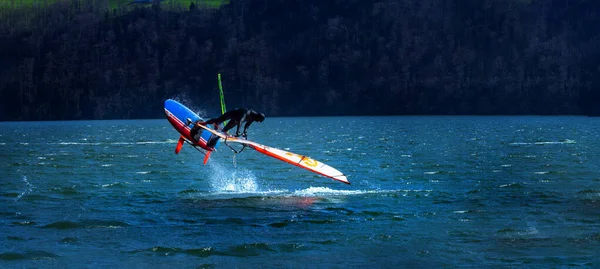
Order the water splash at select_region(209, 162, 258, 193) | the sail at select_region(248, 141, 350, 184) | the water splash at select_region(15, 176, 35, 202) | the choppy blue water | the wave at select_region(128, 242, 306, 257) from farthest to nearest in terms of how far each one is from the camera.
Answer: the water splash at select_region(209, 162, 258, 193) < the water splash at select_region(15, 176, 35, 202) < the sail at select_region(248, 141, 350, 184) < the wave at select_region(128, 242, 306, 257) < the choppy blue water

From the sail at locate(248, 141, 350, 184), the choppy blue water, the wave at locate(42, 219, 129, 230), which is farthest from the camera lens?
the sail at locate(248, 141, 350, 184)

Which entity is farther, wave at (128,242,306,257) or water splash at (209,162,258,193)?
water splash at (209,162,258,193)

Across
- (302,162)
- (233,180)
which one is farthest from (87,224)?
(233,180)

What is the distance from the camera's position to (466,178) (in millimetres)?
54781

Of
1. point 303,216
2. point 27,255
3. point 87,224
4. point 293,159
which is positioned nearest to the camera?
point 27,255

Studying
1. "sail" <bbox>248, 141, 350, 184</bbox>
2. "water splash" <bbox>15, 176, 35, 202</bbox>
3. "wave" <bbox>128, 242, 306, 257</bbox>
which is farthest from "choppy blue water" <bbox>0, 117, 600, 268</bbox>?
"sail" <bbox>248, 141, 350, 184</bbox>

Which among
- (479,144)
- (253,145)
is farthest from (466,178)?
(479,144)

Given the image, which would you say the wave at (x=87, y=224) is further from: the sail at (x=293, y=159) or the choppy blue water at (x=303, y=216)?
the sail at (x=293, y=159)

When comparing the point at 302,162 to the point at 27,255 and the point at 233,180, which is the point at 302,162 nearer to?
the point at 27,255

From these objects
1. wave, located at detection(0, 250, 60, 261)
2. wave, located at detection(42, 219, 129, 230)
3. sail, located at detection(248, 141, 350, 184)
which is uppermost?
sail, located at detection(248, 141, 350, 184)

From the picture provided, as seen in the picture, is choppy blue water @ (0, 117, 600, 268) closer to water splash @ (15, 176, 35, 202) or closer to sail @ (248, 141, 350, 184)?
water splash @ (15, 176, 35, 202)

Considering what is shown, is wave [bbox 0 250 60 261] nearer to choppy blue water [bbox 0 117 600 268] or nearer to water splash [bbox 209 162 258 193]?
choppy blue water [bbox 0 117 600 268]

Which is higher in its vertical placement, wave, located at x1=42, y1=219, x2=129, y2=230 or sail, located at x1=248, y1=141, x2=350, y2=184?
sail, located at x1=248, y1=141, x2=350, y2=184

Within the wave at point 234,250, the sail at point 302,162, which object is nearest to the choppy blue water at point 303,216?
the wave at point 234,250
